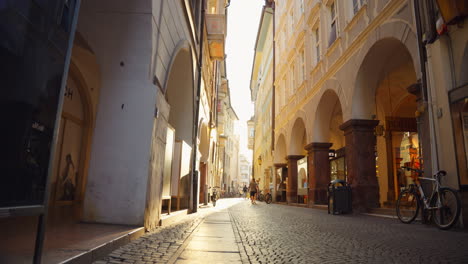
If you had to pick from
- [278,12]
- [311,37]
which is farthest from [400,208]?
[278,12]

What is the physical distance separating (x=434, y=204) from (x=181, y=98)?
7.74 m

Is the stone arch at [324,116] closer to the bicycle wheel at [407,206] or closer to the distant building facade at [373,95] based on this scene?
the distant building facade at [373,95]

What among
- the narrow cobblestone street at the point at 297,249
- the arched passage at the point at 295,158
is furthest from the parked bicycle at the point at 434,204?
the arched passage at the point at 295,158

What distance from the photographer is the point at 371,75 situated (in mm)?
11266

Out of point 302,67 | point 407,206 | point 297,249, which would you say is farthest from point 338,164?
point 297,249

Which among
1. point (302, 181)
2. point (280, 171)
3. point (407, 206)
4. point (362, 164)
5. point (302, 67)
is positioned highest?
point (302, 67)

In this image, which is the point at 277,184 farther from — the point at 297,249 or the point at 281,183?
the point at 297,249

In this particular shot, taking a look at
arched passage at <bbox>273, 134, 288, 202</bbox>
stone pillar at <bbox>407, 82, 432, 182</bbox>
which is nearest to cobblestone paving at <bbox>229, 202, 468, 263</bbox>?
stone pillar at <bbox>407, 82, 432, 182</bbox>

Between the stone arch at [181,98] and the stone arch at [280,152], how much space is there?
15581 mm

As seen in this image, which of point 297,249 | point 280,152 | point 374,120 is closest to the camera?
point 297,249

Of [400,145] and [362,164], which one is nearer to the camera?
[362,164]

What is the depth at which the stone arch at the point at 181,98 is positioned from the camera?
10555mm

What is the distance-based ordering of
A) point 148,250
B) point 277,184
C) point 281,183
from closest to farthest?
1. point 148,250
2. point 281,183
3. point 277,184

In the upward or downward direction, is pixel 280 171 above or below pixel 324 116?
below
